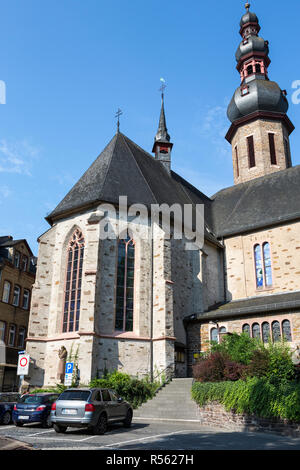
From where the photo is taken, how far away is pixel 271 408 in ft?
36.6

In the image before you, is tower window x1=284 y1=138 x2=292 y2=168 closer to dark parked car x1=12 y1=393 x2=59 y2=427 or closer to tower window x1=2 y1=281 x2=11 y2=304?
tower window x1=2 y1=281 x2=11 y2=304

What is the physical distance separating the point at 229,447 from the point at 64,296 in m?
12.8

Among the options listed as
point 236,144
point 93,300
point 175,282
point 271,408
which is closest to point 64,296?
point 93,300

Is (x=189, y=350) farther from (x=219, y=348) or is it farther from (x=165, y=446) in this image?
(x=165, y=446)

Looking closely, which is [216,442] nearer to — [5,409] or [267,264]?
[5,409]

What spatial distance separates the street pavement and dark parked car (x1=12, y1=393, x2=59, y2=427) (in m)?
0.75

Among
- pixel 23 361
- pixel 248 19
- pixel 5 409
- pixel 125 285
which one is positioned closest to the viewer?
pixel 5 409

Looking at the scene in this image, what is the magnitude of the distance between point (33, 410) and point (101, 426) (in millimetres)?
2808

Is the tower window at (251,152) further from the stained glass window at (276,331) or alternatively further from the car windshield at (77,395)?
the car windshield at (77,395)

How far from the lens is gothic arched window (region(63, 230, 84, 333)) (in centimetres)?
1905

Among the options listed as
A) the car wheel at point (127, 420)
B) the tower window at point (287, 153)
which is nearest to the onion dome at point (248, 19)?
the tower window at point (287, 153)

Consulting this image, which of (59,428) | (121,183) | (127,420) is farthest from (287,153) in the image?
(59,428)

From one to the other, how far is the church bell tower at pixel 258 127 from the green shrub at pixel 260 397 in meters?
22.3

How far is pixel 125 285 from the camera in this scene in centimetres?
1944
